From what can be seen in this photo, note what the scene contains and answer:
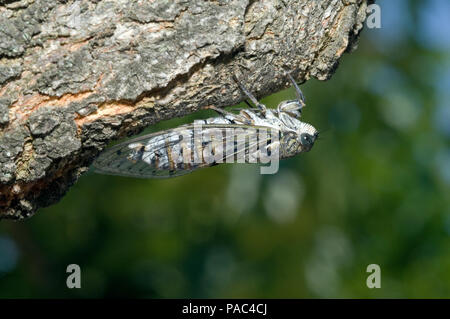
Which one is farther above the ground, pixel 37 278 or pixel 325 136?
pixel 325 136

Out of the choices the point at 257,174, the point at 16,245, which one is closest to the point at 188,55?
the point at 257,174

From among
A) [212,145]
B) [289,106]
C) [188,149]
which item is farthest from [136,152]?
[289,106]

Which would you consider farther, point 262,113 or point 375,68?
point 375,68

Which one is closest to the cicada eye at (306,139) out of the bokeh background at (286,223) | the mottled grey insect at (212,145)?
the mottled grey insect at (212,145)

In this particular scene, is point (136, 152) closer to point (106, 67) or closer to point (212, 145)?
point (212, 145)

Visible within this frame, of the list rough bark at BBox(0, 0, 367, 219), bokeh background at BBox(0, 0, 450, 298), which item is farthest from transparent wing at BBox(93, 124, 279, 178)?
bokeh background at BBox(0, 0, 450, 298)

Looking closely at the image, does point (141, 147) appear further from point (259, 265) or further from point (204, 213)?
point (259, 265)

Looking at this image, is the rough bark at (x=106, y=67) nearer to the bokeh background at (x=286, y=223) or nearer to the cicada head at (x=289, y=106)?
the cicada head at (x=289, y=106)
